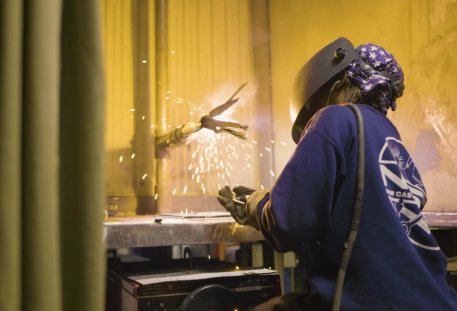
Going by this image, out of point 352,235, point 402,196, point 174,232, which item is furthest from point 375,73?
point 174,232

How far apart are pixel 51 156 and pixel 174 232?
43.0 inches

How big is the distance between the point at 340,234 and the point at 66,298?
752mm

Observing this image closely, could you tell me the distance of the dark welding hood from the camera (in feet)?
4.53

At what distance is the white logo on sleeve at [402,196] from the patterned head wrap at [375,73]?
18cm

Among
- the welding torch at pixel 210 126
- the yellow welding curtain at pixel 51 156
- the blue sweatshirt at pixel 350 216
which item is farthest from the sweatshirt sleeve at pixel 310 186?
the welding torch at pixel 210 126

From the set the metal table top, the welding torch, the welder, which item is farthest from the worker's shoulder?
the welding torch

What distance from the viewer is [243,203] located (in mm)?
1483

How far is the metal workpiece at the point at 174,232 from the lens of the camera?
1.48 metres

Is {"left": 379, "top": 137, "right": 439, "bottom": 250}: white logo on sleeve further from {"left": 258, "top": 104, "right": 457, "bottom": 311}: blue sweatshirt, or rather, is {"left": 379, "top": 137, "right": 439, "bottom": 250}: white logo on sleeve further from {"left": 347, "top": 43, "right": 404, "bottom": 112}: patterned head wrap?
{"left": 347, "top": 43, "right": 404, "bottom": 112}: patterned head wrap

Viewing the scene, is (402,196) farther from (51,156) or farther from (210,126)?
(210,126)

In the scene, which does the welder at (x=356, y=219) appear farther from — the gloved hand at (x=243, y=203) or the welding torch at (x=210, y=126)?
the welding torch at (x=210, y=126)

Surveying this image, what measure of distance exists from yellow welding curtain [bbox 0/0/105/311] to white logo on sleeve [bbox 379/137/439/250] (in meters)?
0.83

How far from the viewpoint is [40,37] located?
1.66 ft

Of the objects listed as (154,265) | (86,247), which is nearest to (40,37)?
(86,247)
